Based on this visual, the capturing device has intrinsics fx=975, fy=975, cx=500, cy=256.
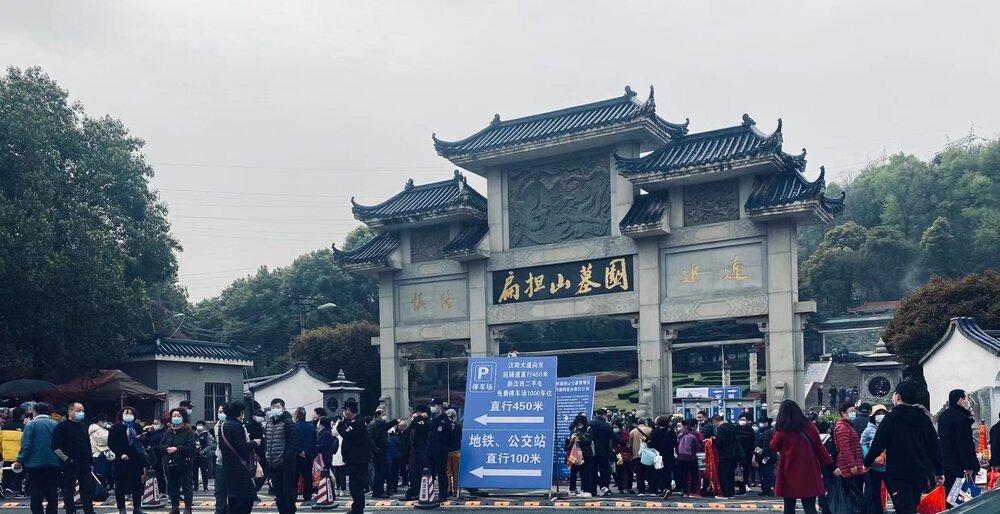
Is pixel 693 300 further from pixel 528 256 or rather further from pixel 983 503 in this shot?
pixel 983 503

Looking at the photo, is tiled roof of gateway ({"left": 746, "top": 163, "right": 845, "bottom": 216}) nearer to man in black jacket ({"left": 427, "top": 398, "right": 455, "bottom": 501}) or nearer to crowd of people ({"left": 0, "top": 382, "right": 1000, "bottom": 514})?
crowd of people ({"left": 0, "top": 382, "right": 1000, "bottom": 514})

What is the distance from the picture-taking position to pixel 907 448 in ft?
31.9

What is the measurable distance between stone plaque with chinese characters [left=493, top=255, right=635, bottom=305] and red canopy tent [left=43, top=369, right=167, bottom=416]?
11.0 meters

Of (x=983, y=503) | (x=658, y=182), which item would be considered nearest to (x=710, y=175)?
(x=658, y=182)

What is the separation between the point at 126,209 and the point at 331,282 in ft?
76.8

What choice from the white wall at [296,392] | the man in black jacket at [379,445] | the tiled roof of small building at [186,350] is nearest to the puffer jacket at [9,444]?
the man in black jacket at [379,445]

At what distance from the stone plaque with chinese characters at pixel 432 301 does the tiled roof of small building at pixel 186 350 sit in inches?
307

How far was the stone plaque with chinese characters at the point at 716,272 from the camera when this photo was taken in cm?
2245

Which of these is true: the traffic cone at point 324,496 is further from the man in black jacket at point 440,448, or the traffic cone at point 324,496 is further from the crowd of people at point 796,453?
the crowd of people at point 796,453

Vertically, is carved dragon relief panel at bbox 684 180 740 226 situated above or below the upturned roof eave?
below

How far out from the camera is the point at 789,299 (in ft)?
71.5

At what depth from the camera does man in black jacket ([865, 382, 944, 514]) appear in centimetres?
976

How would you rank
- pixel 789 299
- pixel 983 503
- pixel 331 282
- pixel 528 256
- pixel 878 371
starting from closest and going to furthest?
pixel 983 503, pixel 789 299, pixel 528 256, pixel 878 371, pixel 331 282

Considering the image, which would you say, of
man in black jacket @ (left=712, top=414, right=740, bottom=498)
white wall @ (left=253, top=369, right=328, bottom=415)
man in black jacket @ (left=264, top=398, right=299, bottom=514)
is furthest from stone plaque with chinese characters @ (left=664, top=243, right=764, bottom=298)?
white wall @ (left=253, top=369, right=328, bottom=415)
